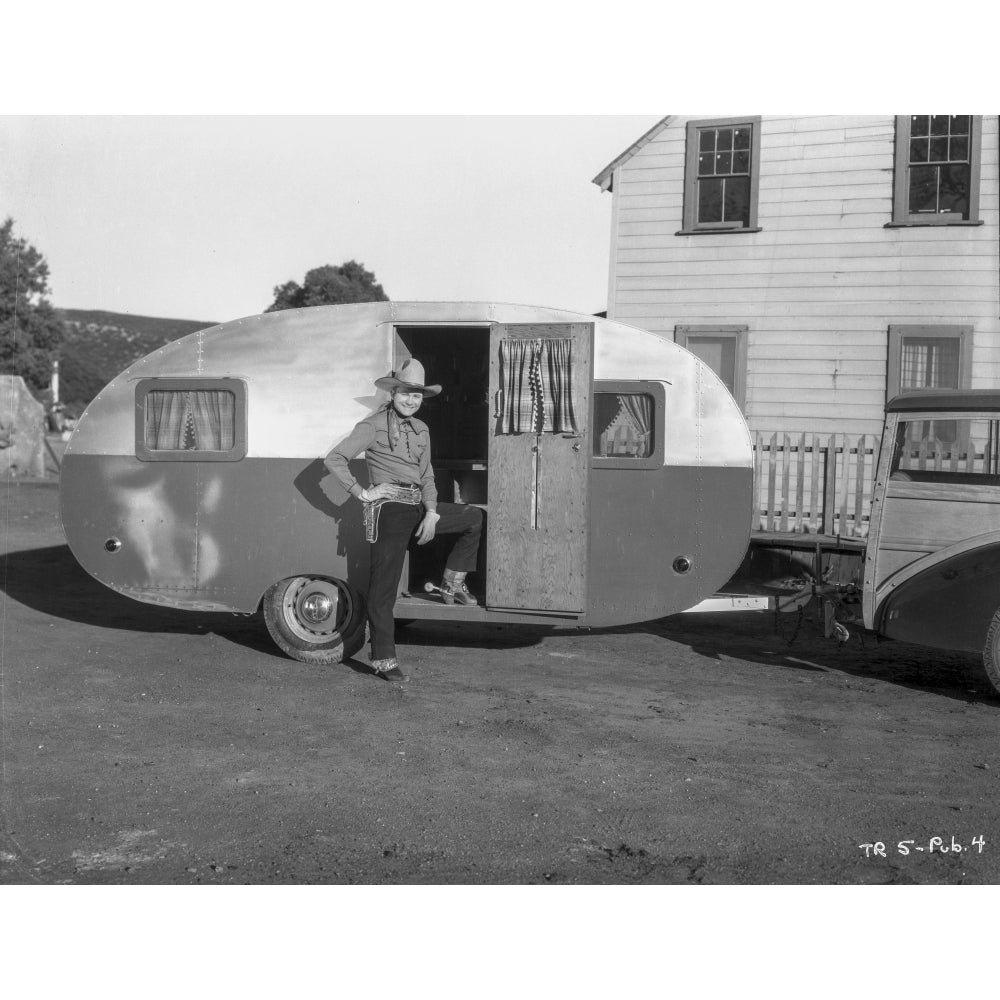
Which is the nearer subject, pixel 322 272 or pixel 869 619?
pixel 869 619

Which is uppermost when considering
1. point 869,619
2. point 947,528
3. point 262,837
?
point 947,528

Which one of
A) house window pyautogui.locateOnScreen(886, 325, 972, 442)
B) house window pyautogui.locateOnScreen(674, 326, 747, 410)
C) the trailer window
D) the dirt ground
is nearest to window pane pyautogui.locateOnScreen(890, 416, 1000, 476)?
the trailer window

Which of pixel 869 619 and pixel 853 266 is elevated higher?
pixel 853 266

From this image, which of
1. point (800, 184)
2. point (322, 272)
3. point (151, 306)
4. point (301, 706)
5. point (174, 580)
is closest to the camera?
point (301, 706)

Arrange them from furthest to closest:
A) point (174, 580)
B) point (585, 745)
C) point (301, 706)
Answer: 1. point (174, 580)
2. point (301, 706)
3. point (585, 745)

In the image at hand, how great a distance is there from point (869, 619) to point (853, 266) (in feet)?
24.5

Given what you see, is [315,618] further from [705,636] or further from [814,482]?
[814,482]

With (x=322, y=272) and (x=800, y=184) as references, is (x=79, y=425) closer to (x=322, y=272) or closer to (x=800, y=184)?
(x=800, y=184)

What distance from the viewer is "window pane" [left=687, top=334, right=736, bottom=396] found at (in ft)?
45.0

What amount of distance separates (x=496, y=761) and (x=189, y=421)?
394cm

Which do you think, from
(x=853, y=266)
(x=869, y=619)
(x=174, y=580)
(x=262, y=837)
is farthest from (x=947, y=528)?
(x=853, y=266)

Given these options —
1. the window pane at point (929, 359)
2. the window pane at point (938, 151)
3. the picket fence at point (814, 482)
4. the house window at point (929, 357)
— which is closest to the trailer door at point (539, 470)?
the picket fence at point (814, 482)

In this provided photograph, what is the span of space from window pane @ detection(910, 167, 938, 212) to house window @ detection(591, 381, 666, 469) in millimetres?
7215

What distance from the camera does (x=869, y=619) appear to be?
700 centimetres
